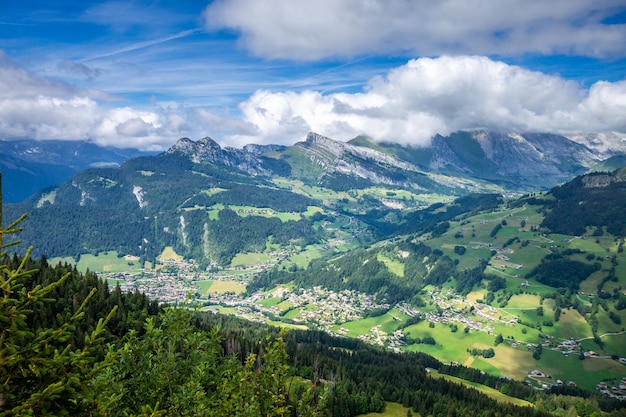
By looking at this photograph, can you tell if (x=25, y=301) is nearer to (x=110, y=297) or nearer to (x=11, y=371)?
(x=11, y=371)

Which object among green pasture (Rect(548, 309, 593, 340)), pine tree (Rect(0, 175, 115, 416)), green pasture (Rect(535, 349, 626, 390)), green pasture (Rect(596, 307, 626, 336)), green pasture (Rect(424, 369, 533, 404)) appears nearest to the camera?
pine tree (Rect(0, 175, 115, 416))

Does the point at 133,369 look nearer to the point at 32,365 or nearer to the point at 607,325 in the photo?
the point at 32,365

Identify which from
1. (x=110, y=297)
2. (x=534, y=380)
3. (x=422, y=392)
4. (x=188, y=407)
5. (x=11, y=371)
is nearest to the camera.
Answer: (x=11, y=371)

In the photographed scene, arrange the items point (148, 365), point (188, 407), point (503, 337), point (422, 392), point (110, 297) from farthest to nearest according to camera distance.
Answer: point (503, 337) → point (422, 392) → point (110, 297) → point (148, 365) → point (188, 407)

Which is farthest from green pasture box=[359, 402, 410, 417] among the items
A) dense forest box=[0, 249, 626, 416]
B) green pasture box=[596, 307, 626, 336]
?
green pasture box=[596, 307, 626, 336]

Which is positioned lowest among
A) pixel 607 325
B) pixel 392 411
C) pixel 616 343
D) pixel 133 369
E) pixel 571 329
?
pixel 616 343

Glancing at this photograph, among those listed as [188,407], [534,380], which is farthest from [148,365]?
[534,380]

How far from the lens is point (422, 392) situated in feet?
364

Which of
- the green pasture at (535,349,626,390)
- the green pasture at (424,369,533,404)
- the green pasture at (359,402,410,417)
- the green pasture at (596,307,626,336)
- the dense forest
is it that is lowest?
the green pasture at (535,349,626,390)

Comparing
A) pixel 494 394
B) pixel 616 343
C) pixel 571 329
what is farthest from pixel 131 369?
pixel 571 329

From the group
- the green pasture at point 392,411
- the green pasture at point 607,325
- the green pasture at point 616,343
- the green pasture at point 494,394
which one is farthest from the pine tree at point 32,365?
the green pasture at point 607,325

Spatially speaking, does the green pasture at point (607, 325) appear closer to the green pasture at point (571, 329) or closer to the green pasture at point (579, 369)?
the green pasture at point (571, 329)

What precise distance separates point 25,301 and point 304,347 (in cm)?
14313

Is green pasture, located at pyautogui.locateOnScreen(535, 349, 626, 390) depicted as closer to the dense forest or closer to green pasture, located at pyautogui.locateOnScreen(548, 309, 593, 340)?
green pasture, located at pyautogui.locateOnScreen(548, 309, 593, 340)
